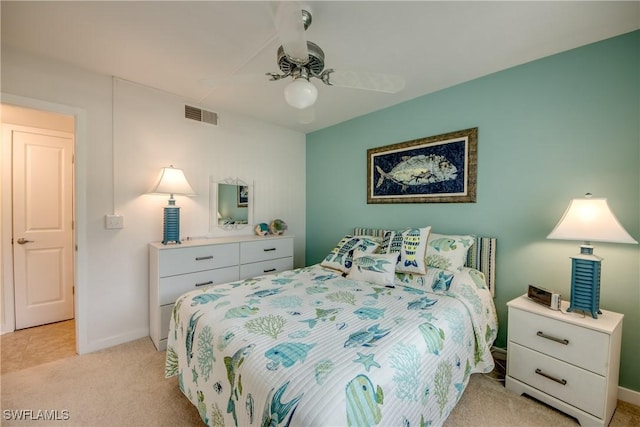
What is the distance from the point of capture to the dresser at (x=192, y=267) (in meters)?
2.31

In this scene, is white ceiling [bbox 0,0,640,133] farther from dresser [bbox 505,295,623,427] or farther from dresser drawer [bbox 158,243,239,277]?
dresser [bbox 505,295,623,427]

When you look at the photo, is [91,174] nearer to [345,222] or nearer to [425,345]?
[345,222]

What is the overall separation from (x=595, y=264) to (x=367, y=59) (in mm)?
2050

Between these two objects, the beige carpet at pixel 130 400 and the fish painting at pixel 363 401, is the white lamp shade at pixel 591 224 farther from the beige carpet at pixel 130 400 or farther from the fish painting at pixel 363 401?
the fish painting at pixel 363 401

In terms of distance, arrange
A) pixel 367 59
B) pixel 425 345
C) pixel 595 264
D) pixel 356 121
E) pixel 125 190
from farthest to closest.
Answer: pixel 356 121, pixel 125 190, pixel 367 59, pixel 595 264, pixel 425 345

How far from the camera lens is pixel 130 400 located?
1.69 metres

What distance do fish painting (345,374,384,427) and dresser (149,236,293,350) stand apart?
202 centimetres

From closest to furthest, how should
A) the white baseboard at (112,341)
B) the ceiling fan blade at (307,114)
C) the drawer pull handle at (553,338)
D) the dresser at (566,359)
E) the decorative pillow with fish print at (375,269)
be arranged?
the dresser at (566,359)
the drawer pull handle at (553,338)
the ceiling fan blade at (307,114)
the decorative pillow with fish print at (375,269)
the white baseboard at (112,341)

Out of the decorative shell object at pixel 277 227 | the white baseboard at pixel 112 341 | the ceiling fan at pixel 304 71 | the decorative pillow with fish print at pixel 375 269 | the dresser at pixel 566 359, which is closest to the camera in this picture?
the ceiling fan at pixel 304 71

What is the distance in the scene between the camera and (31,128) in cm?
275

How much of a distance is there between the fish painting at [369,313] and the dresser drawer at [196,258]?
5.37 ft

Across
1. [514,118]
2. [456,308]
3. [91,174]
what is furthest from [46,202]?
[514,118]

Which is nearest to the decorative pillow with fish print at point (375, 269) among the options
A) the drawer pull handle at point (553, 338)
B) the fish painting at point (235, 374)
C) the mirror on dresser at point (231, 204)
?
the drawer pull handle at point (553, 338)

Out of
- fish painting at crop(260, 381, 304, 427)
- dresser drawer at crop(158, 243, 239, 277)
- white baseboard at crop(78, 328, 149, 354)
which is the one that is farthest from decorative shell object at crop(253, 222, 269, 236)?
fish painting at crop(260, 381, 304, 427)
